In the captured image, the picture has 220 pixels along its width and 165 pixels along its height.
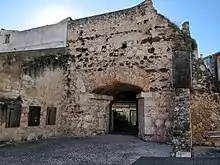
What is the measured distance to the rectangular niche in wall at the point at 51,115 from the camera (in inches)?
293

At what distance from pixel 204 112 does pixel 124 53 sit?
317 centimetres

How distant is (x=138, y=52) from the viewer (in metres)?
7.73

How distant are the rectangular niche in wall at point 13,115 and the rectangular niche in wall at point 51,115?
127cm

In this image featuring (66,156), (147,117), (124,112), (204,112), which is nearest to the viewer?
(66,156)

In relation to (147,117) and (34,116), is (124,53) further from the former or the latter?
(34,116)

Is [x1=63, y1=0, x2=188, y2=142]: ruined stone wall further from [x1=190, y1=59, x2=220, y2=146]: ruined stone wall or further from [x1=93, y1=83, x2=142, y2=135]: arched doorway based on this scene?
[x1=93, y1=83, x2=142, y2=135]: arched doorway

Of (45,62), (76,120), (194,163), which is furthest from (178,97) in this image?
(45,62)

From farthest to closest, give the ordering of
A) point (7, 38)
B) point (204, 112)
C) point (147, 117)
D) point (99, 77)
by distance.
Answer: point (7, 38)
point (99, 77)
point (147, 117)
point (204, 112)

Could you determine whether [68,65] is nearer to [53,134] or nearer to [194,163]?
[53,134]

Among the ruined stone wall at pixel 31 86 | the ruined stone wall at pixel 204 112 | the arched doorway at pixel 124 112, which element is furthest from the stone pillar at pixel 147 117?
the ruined stone wall at pixel 31 86

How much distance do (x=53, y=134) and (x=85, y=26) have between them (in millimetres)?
4137

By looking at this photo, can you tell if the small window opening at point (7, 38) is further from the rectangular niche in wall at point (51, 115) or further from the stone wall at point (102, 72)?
the rectangular niche in wall at point (51, 115)

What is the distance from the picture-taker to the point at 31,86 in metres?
6.86

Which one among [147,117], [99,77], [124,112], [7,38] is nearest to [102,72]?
[99,77]
